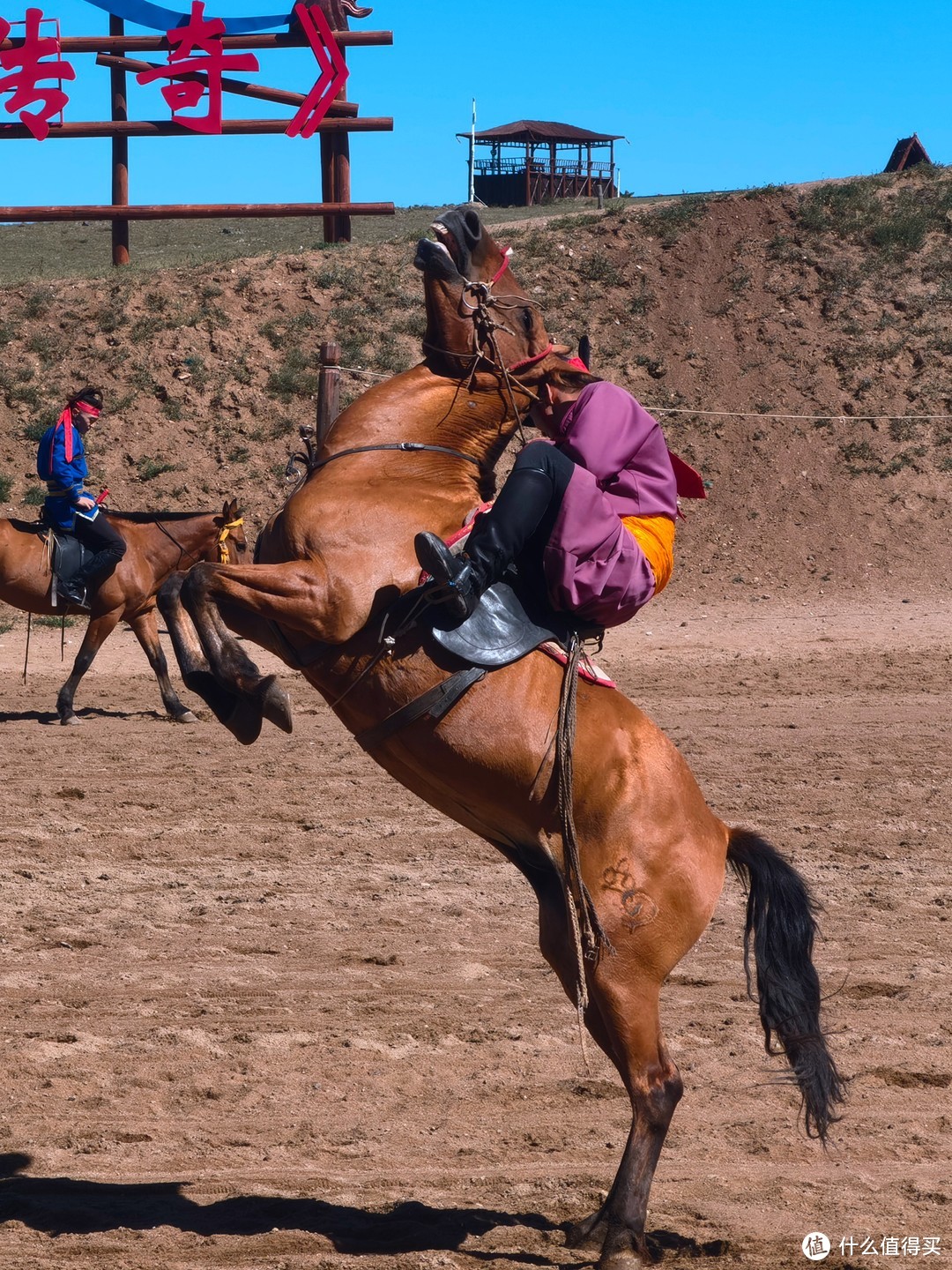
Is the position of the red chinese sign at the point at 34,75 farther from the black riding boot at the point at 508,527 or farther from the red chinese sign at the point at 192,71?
the black riding boot at the point at 508,527

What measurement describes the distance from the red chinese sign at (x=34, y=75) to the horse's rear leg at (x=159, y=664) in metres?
9.44

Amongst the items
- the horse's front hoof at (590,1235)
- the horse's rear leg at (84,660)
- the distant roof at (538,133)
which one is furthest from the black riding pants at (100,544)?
the distant roof at (538,133)

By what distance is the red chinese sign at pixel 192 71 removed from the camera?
57.3 feet

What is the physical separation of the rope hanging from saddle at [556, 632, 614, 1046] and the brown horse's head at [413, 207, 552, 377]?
0.88 m

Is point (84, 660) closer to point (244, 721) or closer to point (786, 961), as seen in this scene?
point (244, 721)

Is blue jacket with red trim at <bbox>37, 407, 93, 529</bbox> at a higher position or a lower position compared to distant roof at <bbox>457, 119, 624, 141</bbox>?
lower

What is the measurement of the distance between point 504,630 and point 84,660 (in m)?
8.00

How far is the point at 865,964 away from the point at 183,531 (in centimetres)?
752

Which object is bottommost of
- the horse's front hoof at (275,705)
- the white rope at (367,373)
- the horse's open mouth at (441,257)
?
the horse's front hoof at (275,705)

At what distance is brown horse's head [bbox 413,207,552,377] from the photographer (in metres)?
3.79

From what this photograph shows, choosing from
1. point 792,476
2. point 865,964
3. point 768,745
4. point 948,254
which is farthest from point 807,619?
point 948,254

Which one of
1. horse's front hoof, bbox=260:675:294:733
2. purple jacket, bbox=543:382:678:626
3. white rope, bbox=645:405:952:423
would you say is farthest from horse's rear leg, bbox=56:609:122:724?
white rope, bbox=645:405:952:423

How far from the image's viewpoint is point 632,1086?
12.0 feet

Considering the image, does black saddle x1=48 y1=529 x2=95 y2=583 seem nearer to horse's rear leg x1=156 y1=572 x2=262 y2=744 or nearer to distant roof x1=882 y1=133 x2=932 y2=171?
horse's rear leg x1=156 y1=572 x2=262 y2=744
